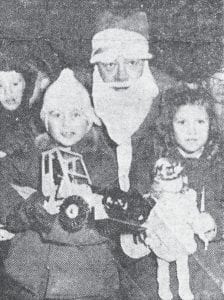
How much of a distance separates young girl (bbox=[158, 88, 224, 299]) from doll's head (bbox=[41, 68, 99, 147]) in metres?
0.51

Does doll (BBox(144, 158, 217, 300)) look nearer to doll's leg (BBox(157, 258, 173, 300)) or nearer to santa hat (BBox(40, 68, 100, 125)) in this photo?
doll's leg (BBox(157, 258, 173, 300))

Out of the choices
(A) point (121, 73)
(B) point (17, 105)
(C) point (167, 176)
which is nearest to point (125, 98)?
(A) point (121, 73)

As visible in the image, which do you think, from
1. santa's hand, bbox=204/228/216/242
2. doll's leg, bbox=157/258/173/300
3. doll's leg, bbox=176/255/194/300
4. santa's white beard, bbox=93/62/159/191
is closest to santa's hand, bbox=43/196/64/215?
santa's white beard, bbox=93/62/159/191

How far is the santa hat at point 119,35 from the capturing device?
3.57 m

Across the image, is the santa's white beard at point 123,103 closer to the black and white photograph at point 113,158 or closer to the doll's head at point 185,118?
the black and white photograph at point 113,158

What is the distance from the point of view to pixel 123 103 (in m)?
3.64

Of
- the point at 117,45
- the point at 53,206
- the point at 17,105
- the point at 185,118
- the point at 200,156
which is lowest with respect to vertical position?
the point at 53,206

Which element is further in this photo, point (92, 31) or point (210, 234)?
point (210, 234)

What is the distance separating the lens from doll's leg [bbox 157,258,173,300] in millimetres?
3631

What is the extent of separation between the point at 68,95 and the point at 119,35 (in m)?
0.52

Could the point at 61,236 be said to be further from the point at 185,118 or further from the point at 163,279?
the point at 185,118

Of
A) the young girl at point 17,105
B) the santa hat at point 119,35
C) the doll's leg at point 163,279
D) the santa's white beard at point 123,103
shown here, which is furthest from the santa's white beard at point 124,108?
the doll's leg at point 163,279

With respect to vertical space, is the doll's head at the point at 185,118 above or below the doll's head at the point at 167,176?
above

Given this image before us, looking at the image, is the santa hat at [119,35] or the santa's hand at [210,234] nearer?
the santa hat at [119,35]
